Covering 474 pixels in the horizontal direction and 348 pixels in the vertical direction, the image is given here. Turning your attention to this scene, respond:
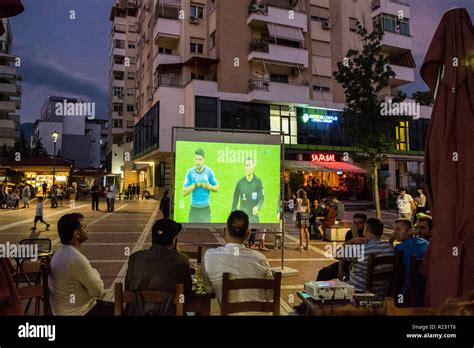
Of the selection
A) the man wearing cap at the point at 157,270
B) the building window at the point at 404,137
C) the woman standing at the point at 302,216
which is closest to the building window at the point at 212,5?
the building window at the point at 404,137

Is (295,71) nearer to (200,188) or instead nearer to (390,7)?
(390,7)

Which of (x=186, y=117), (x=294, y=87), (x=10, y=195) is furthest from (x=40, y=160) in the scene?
(x=294, y=87)

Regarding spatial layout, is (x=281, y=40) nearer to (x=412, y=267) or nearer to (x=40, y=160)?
(x=40, y=160)

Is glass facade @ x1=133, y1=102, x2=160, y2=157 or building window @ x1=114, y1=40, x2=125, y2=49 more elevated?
building window @ x1=114, y1=40, x2=125, y2=49

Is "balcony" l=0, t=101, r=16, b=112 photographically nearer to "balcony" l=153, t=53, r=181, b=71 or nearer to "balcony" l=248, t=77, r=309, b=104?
"balcony" l=153, t=53, r=181, b=71

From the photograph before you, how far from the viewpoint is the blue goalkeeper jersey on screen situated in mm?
7344

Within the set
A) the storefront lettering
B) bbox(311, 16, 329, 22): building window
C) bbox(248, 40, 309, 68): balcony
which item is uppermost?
bbox(311, 16, 329, 22): building window

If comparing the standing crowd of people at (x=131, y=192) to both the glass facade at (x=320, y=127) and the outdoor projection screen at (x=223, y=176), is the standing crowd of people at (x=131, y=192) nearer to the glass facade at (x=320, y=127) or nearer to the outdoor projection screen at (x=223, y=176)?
the glass facade at (x=320, y=127)

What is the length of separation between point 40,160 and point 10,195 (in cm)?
442

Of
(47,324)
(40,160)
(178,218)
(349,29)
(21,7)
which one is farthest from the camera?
(349,29)

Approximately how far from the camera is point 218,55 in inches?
1205

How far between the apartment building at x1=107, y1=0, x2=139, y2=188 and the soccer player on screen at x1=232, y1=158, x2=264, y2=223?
46534 mm

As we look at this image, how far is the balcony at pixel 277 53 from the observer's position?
30388 mm

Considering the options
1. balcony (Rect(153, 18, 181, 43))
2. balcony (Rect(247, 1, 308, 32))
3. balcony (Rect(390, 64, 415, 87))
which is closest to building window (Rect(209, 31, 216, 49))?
balcony (Rect(153, 18, 181, 43))
